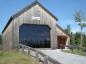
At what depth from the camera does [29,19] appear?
38062 mm

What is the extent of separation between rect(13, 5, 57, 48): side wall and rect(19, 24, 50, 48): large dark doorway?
60 cm

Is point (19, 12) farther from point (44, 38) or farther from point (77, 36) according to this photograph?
point (77, 36)

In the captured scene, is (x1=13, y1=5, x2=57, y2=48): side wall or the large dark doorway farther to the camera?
the large dark doorway

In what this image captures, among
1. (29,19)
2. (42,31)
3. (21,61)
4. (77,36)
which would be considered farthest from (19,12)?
(77,36)

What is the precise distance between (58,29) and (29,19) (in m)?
6.13

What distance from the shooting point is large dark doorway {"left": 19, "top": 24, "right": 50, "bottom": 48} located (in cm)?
3797

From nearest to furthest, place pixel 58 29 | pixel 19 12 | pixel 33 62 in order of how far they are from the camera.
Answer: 1. pixel 33 62
2. pixel 19 12
3. pixel 58 29

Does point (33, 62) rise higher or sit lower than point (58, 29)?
lower

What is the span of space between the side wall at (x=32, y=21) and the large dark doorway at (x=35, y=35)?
60cm

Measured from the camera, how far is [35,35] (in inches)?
1531

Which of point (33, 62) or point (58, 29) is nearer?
point (33, 62)

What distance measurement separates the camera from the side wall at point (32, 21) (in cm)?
3738

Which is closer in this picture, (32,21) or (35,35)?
(32,21)

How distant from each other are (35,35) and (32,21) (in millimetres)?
2123
